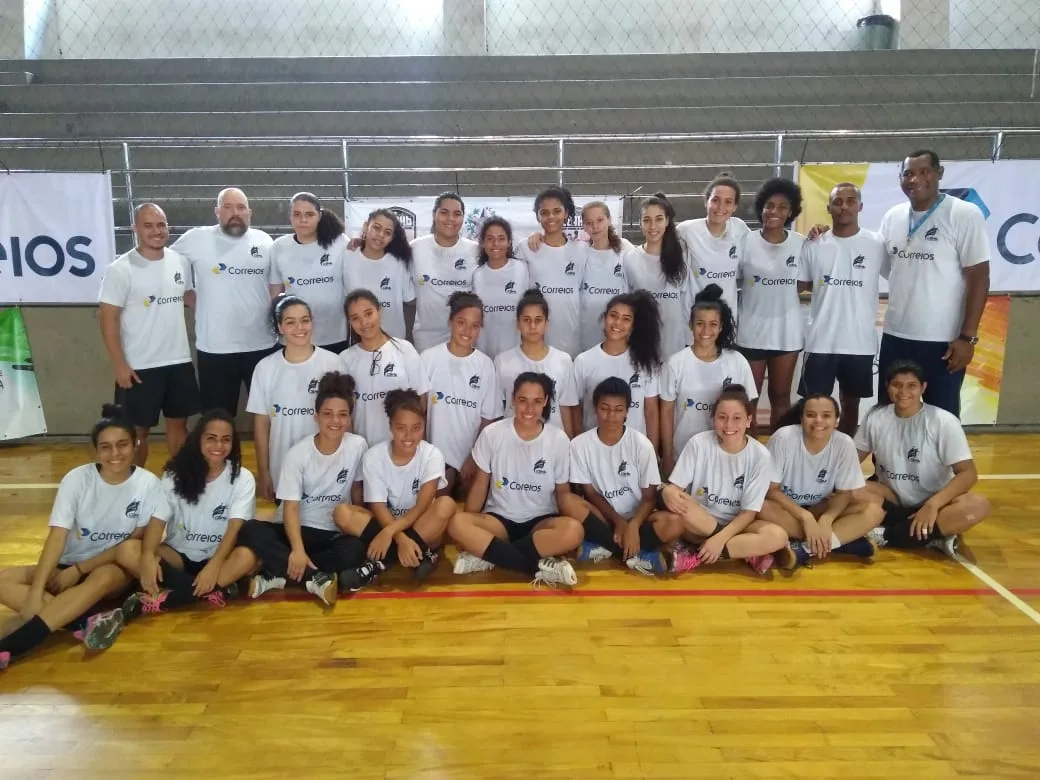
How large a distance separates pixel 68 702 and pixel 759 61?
8.43 metres

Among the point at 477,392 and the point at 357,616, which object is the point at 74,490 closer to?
the point at 357,616

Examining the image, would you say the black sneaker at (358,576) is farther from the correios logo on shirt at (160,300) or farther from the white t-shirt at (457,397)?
the correios logo on shirt at (160,300)

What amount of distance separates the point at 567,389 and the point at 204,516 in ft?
5.71

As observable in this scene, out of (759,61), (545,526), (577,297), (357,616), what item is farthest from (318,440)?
(759,61)

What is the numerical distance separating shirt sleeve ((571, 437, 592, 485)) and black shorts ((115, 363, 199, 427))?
2088mm

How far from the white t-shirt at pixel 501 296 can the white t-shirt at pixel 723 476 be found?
1187 mm

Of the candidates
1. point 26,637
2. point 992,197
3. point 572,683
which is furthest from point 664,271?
point 26,637

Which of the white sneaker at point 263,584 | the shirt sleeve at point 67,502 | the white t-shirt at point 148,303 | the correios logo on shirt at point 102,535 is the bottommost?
the white sneaker at point 263,584

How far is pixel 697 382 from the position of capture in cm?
366

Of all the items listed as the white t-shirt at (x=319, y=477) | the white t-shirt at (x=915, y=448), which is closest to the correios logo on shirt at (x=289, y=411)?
the white t-shirt at (x=319, y=477)

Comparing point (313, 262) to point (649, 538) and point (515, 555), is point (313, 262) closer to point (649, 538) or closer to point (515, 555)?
point (515, 555)

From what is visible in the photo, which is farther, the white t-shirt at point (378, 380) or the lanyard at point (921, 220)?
the lanyard at point (921, 220)

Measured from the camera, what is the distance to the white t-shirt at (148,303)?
147 inches

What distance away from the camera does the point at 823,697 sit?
239 cm
